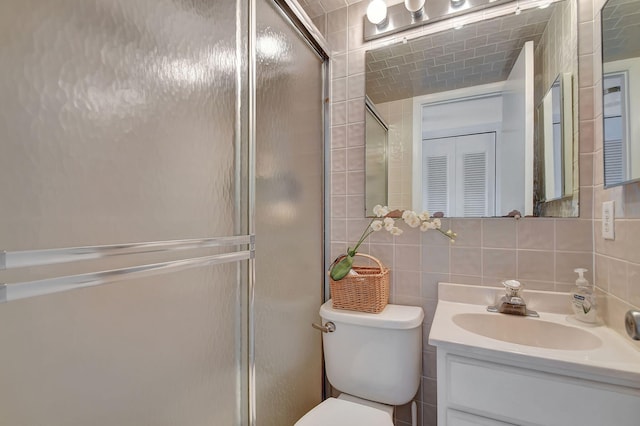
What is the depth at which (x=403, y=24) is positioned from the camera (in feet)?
4.43

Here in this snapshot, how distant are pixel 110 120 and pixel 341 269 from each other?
94 cm

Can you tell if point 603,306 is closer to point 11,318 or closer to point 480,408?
point 480,408

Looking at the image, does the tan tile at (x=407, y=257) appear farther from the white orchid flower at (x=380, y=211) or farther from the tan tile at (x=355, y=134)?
the tan tile at (x=355, y=134)

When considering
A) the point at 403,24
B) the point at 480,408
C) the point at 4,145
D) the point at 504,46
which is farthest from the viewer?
the point at 403,24

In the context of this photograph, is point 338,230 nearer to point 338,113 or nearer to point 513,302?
point 338,113

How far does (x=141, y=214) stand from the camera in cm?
62

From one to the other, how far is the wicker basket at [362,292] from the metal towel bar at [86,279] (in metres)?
0.63

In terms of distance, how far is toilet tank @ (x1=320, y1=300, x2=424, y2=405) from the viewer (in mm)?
1108

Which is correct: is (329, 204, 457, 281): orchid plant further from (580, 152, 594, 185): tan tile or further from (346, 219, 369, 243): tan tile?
(580, 152, 594, 185): tan tile

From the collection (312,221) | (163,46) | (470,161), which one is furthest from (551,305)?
(163,46)

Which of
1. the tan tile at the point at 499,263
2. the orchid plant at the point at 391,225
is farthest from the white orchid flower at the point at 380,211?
the tan tile at the point at 499,263

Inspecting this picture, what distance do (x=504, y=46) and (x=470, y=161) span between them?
1.64ft

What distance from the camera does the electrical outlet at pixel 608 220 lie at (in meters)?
0.89

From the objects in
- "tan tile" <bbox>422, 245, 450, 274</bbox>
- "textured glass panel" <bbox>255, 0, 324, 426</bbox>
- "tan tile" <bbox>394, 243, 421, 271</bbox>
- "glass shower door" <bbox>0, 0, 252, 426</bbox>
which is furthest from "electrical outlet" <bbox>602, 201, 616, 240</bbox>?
"glass shower door" <bbox>0, 0, 252, 426</bbox>
